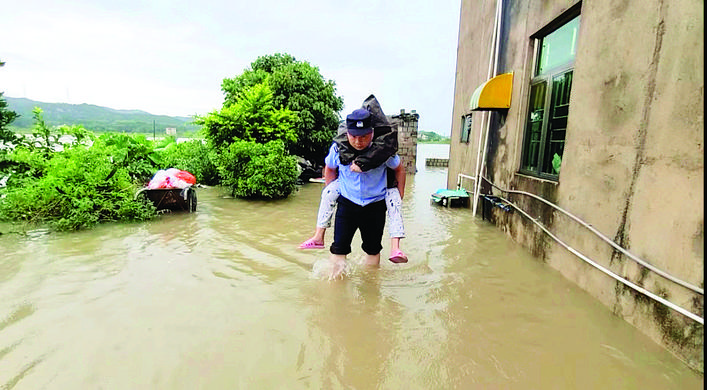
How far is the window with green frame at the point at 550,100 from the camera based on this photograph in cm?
436

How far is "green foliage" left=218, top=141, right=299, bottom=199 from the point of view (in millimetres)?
8367

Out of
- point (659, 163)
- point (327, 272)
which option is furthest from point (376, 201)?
point (659, 163)

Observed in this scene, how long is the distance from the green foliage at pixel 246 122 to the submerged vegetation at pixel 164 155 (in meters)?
0.03

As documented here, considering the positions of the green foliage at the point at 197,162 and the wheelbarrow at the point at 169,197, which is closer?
the wheelbarrow at the point at 169,197

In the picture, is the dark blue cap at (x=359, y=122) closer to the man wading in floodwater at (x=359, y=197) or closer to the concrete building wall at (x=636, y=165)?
the man wading in floodwater at (x=359, y=197)

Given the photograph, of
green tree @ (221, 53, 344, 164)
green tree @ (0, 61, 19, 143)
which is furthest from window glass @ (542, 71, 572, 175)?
green tree @ (221, 53, 344, 164)

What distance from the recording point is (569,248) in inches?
140

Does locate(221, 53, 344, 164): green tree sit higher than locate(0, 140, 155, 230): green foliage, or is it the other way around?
locate(221, 53, 344, 164): green tree

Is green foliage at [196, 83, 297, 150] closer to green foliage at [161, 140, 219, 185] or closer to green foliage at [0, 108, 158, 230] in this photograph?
green foliage at [161, 140, 219, 185]

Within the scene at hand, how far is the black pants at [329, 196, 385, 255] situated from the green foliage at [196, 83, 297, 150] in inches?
254

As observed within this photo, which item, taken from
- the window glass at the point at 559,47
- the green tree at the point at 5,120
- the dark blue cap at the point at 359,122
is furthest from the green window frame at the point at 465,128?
the green tree at the point at 5,120

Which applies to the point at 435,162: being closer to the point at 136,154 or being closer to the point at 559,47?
the point at 136,154

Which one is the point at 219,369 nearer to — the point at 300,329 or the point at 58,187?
the point at 300,329

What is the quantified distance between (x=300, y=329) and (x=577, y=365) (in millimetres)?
1872
